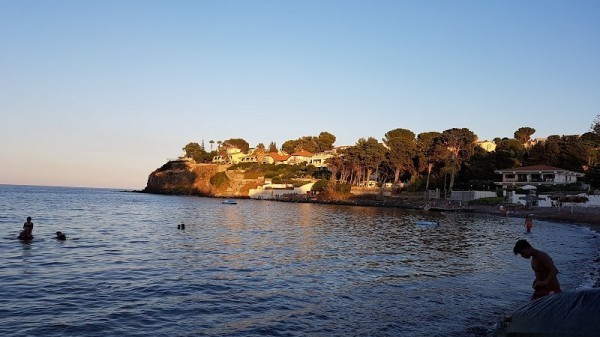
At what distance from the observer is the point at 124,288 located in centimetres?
1723

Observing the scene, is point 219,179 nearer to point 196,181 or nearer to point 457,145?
point 196,181

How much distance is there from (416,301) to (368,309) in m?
2.18

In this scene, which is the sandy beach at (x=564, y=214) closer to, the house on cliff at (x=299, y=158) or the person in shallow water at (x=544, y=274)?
the person in shallow water at (x=544, y=274)

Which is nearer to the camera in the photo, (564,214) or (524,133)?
(564,214)

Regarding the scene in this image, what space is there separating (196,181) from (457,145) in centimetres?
10238

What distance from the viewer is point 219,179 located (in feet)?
541

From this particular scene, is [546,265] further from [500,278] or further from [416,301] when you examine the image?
[500,278]

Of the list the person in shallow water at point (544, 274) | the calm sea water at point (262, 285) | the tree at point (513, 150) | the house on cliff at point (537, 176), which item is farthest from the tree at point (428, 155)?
the person in shallow water at point (544, 274)

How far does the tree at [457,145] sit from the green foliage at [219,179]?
269 feet

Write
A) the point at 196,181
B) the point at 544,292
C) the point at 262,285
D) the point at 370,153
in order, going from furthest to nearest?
the point at 196,181
the point at 370,153
the point at 262,285
the point at 544,292

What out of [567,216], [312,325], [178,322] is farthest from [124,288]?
[567,216]

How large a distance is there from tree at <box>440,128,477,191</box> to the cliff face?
223 feet

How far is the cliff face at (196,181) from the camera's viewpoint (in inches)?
6294

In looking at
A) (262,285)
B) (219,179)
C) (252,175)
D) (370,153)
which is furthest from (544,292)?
(219,179)
